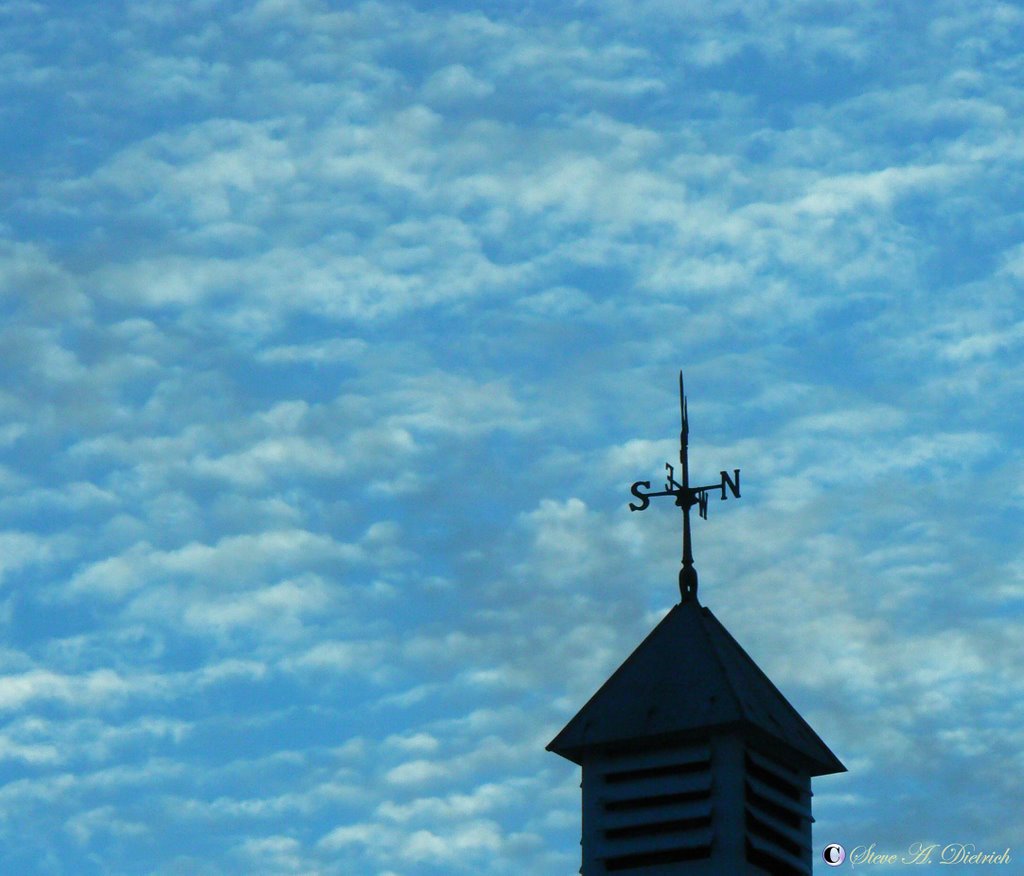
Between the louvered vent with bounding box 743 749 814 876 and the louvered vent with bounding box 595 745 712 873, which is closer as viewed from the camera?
the louvered vent with bounding box 595 745 712 873

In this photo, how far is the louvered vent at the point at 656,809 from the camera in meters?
44.3

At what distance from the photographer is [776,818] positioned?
45.2 m

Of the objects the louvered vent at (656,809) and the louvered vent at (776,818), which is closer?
the louvered vent at (656,809)

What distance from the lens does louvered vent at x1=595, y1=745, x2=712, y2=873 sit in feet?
145

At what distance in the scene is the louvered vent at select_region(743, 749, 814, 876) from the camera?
44.5 m

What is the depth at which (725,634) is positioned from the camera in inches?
1858

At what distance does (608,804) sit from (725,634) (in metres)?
3.81

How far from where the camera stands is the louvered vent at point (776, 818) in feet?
146

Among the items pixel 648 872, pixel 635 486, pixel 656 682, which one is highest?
pixel 635 486

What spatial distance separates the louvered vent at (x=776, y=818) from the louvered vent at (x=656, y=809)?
719mm

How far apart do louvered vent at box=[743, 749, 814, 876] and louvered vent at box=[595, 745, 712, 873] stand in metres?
0.72

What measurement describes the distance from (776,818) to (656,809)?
204 cm

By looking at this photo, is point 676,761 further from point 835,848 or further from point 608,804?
point 835,848

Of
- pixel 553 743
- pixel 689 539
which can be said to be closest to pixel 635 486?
pixel 689 539
